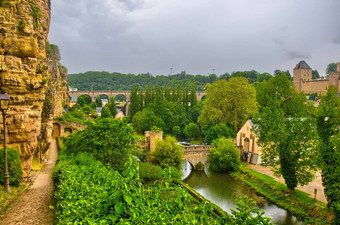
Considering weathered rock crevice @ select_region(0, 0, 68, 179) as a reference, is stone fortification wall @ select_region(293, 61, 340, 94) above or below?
above

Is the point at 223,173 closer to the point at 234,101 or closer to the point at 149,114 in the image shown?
the point at 234,101

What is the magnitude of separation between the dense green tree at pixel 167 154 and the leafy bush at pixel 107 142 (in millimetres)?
8767

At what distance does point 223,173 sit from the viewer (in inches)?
1208

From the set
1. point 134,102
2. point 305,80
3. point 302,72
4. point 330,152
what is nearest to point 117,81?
point 134,102

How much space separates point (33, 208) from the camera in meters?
10.6

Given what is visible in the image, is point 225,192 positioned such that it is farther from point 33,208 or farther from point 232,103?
point 33,208

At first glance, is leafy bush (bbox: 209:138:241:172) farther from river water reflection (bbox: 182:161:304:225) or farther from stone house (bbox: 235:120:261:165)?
stone house (bbox: 235:120:261:165)

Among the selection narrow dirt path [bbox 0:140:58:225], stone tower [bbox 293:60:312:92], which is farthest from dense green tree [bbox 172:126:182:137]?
stone tower [bbox 293:60:312:92]

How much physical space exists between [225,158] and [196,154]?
3496 millimetres

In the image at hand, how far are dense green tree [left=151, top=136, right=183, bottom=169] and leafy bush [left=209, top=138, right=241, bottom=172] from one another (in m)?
4.85

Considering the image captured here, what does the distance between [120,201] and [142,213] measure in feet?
1.44

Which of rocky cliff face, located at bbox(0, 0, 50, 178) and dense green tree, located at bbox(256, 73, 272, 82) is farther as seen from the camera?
dense green tree, located at bbox(256, 73, 272, 82)

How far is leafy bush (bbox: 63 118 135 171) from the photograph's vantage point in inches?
742

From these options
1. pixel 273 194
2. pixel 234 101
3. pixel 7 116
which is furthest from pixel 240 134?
pixel 7 116
